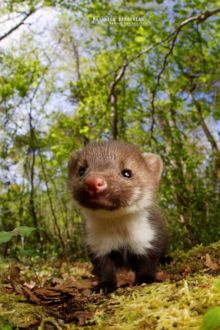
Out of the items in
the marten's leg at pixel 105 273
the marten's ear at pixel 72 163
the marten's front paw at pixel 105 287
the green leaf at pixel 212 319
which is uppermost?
the marten's ear at pixel 72 163

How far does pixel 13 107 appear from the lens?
56.9ft

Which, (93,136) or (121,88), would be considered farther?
(121,88)

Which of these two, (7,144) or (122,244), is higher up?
(7,144)

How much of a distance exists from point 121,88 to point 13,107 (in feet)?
14.4

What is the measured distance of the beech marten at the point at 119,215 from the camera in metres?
3.81

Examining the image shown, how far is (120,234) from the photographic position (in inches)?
160

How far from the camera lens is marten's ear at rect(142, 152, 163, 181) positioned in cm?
453

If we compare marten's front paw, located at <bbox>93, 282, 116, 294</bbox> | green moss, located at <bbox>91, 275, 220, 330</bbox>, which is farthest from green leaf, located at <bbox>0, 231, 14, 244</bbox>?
marten's front paw, located at <bbox>93, 282, 116, 294</bbox>

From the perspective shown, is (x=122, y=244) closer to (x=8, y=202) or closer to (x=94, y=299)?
(x=94, y=299)

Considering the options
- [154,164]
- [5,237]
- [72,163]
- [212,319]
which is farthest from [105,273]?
[212,319]

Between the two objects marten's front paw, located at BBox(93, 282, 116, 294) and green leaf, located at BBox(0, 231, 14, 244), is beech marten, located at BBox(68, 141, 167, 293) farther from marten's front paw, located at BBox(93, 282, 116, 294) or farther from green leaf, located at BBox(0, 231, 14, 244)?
green leaf, located at BBox(0, 231, 14, 244)

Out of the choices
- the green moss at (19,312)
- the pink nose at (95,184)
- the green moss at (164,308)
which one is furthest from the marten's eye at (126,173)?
the green moss at (19,312)

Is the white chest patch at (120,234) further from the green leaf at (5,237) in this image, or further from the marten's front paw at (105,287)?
the green leaf at (5,237)

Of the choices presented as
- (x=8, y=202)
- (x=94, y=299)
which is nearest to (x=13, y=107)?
(x=8, y=202)
